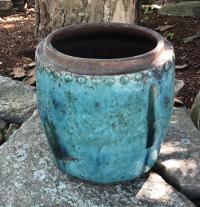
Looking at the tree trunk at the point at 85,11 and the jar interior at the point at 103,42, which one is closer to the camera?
the jar interior at the point at 103,42

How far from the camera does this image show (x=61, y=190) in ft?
7.04

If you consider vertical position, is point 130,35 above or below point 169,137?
above

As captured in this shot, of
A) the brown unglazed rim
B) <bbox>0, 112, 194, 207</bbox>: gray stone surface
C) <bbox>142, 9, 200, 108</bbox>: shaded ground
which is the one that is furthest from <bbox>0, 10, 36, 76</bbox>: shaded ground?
the brown unglazed rim

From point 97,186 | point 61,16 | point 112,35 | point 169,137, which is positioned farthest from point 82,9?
point 97,186

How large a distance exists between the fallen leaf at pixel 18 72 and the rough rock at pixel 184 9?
1.73 meters

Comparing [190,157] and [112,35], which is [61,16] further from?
[190,157]

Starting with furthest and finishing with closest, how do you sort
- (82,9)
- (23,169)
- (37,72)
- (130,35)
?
(82,9), (23,169), (130,35), (37,72)

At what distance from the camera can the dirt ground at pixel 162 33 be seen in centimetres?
343

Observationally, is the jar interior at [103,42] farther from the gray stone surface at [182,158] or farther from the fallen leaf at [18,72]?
the fallen leaf at [18,72]

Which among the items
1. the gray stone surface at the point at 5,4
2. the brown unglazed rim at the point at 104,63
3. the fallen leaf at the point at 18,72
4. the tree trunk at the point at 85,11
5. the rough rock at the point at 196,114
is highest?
the brown unglazed rim at the point at 104,63

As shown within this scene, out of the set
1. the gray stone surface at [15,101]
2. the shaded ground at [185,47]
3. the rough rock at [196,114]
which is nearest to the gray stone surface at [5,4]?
the shaded ground at [185,47]

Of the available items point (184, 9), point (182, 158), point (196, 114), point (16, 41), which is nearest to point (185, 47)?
point (184, 9)

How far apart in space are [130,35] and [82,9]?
2.32ft

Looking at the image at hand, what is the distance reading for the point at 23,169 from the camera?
2285 mm
